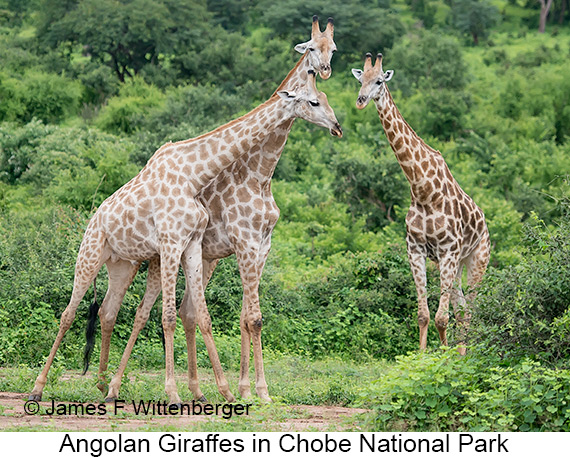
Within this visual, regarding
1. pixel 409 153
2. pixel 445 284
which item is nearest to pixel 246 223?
pixel 409 153

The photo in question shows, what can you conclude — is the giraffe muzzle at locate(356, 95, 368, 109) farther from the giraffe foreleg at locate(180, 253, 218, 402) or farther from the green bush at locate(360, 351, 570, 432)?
the green bush at locate(360, 351, 570, 432)

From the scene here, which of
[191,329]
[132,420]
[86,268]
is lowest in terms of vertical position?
[132,420]

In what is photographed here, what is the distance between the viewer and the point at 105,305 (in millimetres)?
8883

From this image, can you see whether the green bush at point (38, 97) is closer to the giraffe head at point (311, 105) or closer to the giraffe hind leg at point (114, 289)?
the giraffe hind leg at point (114, 289)

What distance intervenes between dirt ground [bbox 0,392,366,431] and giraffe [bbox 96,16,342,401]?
2.80ft

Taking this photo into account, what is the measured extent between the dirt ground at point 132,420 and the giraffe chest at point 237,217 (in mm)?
1720

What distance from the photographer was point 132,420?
732 centimetres

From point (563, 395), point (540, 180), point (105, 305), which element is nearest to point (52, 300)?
point (105, 305)

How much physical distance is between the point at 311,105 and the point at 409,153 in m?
1.68

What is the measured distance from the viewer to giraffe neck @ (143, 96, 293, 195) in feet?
27.7

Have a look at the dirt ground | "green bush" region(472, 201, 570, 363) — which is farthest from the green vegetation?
the dirt ground

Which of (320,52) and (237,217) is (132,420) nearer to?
(237,217)
